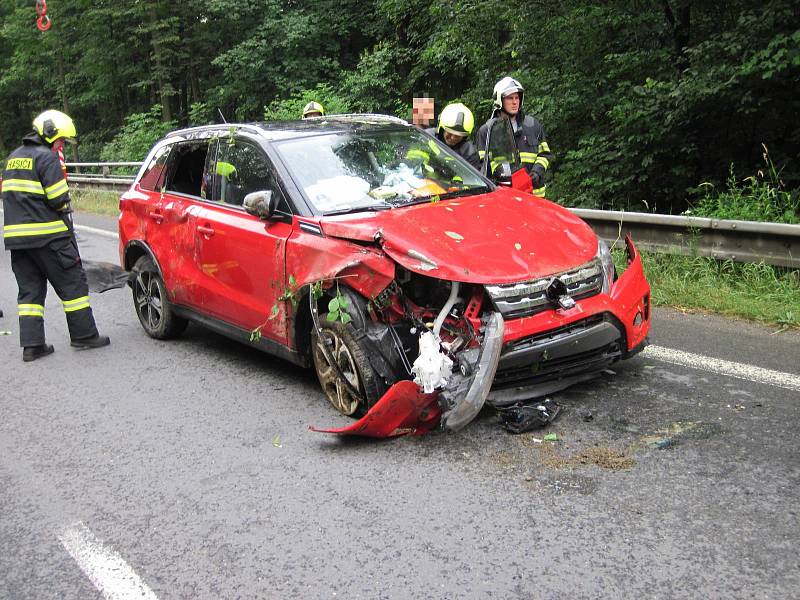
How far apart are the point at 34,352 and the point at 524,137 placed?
4.59 meters

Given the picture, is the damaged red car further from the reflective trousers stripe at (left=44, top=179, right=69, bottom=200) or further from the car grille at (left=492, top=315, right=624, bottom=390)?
the reflective trousers stripe at (left=44, top=179, right=69, bottom=200)

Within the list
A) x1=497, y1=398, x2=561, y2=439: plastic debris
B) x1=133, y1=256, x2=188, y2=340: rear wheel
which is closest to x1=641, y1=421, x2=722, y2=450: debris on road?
x1=497, y1=398, x2=561, y2=439: plastic debris

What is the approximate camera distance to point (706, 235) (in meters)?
7.04

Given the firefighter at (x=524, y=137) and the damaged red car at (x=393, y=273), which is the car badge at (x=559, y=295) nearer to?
the damaged red car at (x=393, y=273)

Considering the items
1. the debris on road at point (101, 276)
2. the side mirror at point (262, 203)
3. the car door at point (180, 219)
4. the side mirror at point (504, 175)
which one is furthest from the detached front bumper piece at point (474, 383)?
the debris on road at point (101, 276)

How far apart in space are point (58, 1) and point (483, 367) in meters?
37.8

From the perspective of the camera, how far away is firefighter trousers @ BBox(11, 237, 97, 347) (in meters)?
6.60

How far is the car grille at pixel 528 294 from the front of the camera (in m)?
4.12

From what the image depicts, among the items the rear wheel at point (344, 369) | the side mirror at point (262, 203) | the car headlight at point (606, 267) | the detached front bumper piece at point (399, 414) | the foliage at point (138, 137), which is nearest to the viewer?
the detached front bumper piece at point (399, 414)

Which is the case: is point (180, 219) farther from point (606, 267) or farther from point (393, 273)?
point (606, 267)

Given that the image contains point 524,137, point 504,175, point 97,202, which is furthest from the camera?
point 97,202

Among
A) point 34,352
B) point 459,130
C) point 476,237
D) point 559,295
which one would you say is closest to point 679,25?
point 459,130

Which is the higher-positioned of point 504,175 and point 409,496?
point 504,175

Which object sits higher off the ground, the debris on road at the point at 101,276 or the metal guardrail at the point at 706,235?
the metal guardrail at the point at 706,235
